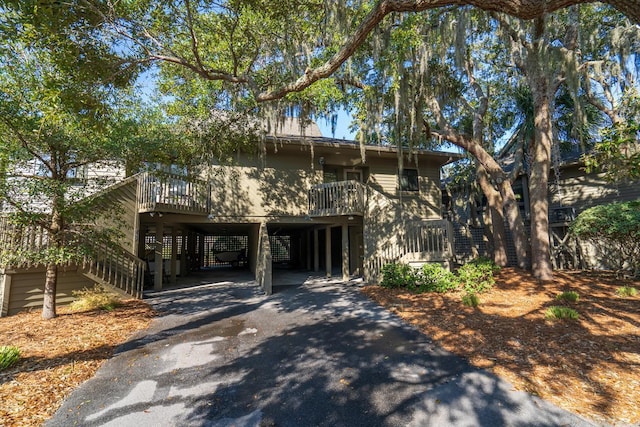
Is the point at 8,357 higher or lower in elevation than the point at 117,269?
lower

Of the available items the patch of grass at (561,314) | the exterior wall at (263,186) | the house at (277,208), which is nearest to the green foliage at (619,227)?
the house at (277,208)

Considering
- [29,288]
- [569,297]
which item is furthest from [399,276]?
[29,288]

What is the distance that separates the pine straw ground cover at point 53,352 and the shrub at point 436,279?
23.6 feet

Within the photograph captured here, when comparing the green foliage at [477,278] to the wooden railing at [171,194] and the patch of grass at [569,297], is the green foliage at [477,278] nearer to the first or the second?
the patch of grass at [569,297]

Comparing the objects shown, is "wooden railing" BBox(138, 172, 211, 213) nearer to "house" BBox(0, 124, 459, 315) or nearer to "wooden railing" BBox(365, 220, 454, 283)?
"house" BBox(0, 124, 459, 315)

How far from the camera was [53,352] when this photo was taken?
4.40 m

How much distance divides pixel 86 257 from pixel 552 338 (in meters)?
9.40

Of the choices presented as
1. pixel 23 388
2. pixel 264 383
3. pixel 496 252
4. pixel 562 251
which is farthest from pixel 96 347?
pixel 562 251

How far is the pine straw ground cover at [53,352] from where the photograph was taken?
3055mm

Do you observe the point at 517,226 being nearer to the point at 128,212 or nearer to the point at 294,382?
the point at 294,382

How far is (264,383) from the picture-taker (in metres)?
3.50

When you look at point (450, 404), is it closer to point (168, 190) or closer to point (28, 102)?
point (28, 102)

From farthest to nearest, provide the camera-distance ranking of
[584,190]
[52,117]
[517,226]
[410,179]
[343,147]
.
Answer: [410,179] → [584,190] → [343,147] → [517,226] → [52,117]

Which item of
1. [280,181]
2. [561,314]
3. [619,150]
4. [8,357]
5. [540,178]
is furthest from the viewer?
[280,181]
